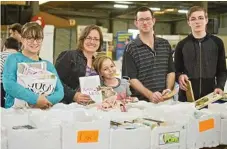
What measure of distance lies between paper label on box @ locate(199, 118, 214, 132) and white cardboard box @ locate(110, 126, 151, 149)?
10.8 inches

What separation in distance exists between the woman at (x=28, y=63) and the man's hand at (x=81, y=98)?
150 mm

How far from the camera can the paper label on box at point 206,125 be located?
146cm

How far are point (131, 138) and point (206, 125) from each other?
0.39m

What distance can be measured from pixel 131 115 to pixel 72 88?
700 mm

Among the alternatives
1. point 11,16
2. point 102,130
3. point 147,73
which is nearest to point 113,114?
point 102,130

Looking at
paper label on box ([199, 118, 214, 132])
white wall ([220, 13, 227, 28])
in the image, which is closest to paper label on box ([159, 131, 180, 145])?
paper label on box ([199, 118, 214, 132])

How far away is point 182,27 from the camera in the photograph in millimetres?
16719

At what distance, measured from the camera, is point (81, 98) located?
184 centimetres

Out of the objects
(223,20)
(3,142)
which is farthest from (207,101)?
(223,20)

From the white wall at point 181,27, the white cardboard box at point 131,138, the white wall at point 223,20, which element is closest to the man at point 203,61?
the white cardboard box at point 131,138

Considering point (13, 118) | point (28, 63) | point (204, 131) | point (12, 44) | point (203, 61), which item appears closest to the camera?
point (13, 118)

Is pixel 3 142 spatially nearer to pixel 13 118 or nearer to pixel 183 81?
pixel 13 118

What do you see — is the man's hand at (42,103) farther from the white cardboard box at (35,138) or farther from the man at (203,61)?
the man at (203,61)

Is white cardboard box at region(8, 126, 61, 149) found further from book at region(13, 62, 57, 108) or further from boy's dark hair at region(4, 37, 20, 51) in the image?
boy's dark hair at region(4, 37, 20, 51)
